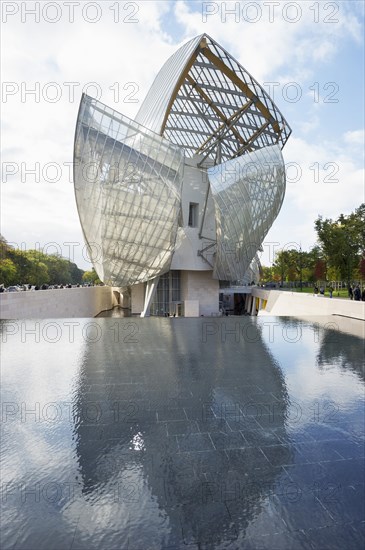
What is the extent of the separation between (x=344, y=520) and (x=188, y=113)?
114ft

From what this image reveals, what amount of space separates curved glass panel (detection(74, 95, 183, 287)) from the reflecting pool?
48.8 feet

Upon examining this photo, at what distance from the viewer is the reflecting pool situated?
245 cm

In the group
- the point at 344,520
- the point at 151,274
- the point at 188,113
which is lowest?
the point at 344,520

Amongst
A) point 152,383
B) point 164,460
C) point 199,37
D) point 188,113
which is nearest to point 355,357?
point 152,383

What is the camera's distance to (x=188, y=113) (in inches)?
1283

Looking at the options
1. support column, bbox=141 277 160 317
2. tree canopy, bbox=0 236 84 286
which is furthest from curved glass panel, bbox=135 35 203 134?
tree canopy, bbox=0 236 84 286

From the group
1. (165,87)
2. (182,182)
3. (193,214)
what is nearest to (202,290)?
(193,214)

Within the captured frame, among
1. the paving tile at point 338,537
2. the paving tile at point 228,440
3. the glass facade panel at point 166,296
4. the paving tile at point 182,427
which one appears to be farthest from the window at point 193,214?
the paving tile at point 338,537

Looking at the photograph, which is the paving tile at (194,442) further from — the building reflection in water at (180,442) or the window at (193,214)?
the window at (193,214)

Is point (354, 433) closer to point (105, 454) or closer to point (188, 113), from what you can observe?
point (105, 454)

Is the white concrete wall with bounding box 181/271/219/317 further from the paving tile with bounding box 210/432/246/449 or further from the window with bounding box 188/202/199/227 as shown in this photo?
the paving tile with bounding box 210/432/246/449

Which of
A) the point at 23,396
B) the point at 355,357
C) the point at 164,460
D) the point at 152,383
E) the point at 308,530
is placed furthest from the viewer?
the point at 355,357

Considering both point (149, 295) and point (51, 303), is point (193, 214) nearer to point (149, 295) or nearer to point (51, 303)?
point (149, 295)

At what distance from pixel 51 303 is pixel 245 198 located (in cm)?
1560
